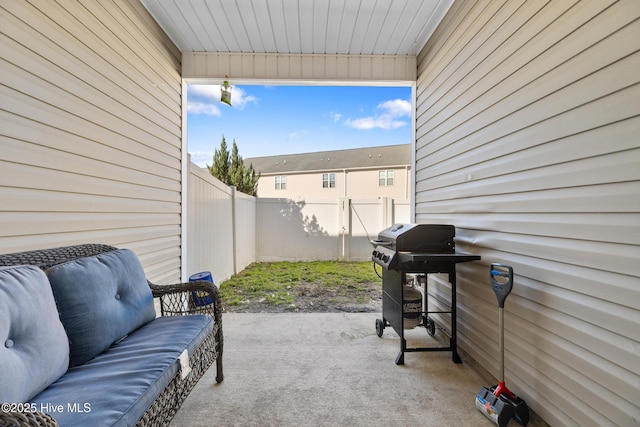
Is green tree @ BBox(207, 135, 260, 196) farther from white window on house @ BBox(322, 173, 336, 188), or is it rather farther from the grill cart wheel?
the grill cart wheel

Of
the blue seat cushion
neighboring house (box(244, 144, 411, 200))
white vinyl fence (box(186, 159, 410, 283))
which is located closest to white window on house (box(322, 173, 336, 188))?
neighboring house (box(244, 144, 411, 200))

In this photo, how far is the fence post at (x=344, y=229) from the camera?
7219mm

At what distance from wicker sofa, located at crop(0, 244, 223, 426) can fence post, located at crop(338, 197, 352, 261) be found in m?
5.33

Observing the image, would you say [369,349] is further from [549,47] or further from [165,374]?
[549,47]

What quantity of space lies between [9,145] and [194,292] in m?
1.34

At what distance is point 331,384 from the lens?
211 centimetres

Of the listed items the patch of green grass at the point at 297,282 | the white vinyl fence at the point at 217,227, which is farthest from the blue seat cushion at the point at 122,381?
the patch of green grass at the point at 297,282

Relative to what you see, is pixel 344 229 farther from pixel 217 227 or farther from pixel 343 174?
pixel 343 174

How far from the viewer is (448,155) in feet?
8.98

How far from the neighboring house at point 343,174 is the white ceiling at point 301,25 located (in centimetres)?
789

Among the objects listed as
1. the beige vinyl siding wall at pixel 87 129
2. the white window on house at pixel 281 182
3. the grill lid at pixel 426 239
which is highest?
the white window on house at pixel 281 182

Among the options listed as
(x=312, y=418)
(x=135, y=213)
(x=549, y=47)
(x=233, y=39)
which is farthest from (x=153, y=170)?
(x=549, y=47)

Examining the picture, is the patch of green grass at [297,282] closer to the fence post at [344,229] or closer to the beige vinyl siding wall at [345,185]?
the fence post at [344,229]

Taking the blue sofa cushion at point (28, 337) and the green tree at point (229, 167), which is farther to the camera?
the green tree at point (229, 167)
